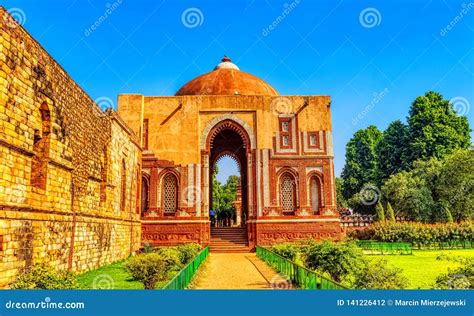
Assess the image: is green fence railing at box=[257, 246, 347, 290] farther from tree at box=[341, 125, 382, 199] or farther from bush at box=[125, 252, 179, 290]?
tree at box=[341, 125, 382, 199]

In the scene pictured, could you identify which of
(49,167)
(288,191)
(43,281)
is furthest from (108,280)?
(288,191)

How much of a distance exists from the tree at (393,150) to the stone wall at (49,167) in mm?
24690

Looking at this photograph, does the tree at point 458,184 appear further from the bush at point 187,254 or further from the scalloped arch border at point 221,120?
the bush at point 187,254

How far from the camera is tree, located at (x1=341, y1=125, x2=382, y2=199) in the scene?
35.5 meters

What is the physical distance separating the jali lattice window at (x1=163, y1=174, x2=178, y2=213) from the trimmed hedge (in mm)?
10275

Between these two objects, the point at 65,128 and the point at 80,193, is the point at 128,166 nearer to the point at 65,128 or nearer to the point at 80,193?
the point at 80,193

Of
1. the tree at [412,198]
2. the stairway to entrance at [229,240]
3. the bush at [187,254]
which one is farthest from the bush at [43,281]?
the tree at [412,198]

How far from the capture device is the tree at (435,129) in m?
29.7

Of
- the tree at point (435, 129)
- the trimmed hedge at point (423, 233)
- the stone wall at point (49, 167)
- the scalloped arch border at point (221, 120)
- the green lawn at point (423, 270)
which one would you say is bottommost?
the green lawn at point (423, 270)

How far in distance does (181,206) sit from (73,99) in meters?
10.1

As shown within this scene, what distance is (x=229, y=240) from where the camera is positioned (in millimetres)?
20375

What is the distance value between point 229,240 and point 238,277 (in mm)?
9667

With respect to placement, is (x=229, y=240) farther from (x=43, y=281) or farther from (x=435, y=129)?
(x=435, y=129)

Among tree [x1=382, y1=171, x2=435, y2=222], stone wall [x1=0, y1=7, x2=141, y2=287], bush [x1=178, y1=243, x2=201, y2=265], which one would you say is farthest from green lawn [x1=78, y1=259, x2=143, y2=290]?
tree [x1=382, y1=171, x2=435, y2=222]
